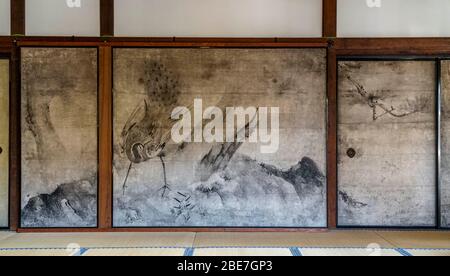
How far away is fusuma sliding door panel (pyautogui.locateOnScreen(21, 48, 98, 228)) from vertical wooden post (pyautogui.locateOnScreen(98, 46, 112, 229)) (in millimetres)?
67

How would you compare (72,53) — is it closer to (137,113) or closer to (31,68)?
(31,68)

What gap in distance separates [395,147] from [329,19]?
157 centimetres

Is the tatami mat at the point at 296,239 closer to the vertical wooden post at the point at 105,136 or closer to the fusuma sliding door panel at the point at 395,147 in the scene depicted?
the fusuma sliding door panel at the point at 395,147

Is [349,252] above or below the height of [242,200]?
below

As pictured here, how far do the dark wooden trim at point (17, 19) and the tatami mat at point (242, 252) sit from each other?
303 centimetres

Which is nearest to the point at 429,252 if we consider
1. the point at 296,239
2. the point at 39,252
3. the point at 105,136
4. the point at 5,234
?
the point at 296,239

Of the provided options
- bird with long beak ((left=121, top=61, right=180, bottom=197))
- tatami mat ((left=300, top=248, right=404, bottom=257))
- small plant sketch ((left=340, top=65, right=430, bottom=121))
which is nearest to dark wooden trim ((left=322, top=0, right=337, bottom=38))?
small plant sketch ((left=340, top=65, right=430, bottom=121))

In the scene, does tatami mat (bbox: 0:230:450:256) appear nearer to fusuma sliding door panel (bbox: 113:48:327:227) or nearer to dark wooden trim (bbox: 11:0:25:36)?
fusuma sliding door panel (bbox: 113:48:327:227)

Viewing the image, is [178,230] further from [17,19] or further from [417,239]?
[17,19]

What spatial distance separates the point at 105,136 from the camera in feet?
14.9

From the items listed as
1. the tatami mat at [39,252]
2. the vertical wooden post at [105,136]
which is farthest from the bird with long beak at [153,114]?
the tatami mat at [39,252]

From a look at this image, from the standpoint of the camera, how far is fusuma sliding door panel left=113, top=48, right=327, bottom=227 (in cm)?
455

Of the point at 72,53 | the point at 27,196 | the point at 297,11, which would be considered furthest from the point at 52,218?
the point at 297,11

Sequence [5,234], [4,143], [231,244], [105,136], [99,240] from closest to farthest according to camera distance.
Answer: [231,244] → [99,240] → [5,234] → [105,136] → [4,143]
